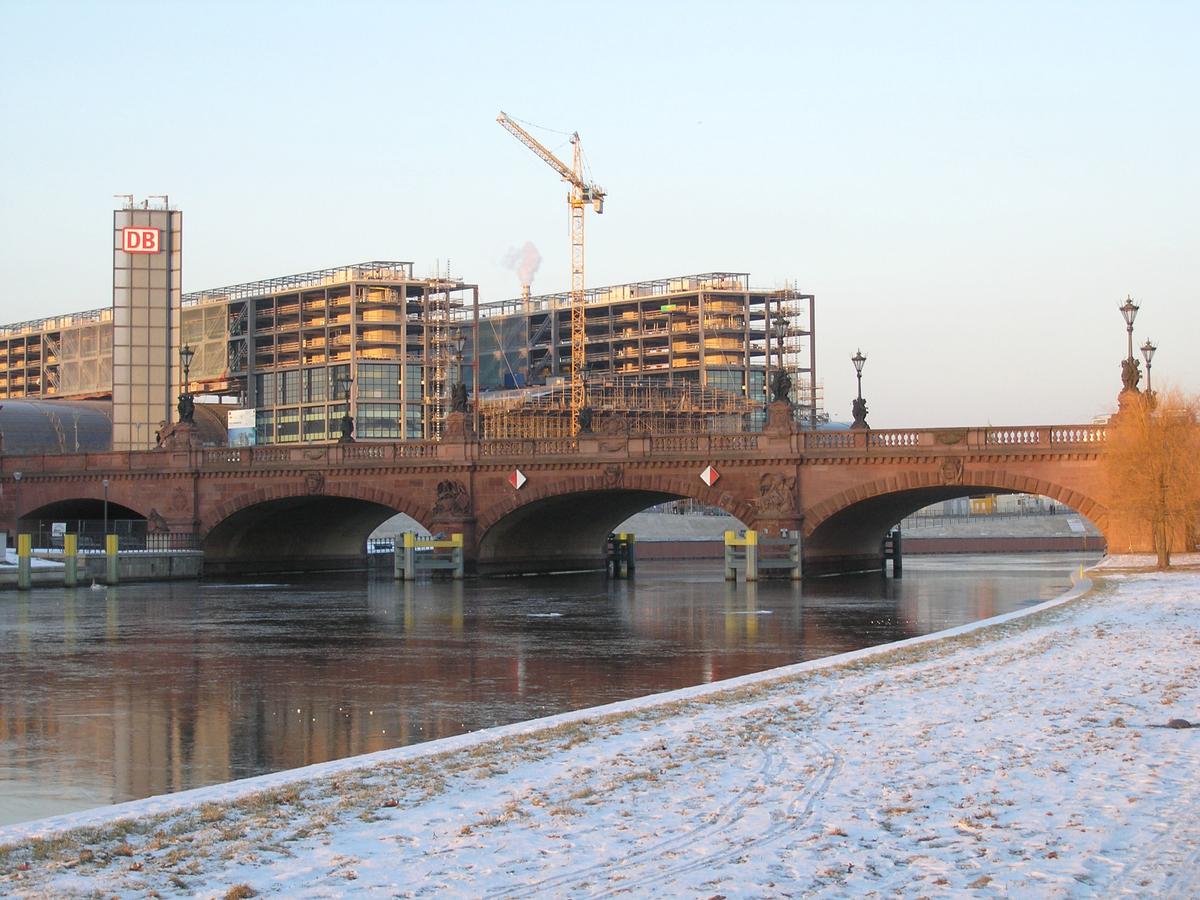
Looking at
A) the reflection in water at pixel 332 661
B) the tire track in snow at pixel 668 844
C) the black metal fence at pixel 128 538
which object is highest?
the black metal fence at pixel 128 538

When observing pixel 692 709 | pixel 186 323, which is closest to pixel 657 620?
pixel 692 709

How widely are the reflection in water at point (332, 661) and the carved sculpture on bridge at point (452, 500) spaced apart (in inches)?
560

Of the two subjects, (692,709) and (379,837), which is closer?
(379,837)

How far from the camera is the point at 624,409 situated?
150875 mm

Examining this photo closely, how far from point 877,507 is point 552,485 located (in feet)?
53.2

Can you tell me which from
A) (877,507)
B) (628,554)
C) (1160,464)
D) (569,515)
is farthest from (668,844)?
(628,554)

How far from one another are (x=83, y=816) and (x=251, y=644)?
21514 millimetres

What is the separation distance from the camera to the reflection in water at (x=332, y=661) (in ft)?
53.4

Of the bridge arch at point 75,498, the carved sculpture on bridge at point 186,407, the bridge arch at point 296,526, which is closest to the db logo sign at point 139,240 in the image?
the bridge arch at point 75,498

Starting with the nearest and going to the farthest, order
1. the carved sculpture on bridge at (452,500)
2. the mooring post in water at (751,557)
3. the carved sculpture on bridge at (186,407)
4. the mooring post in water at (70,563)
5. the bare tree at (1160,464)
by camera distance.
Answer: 1. the bare tree at (1160,464)
2. the mooring post in water at (70,563)
3. the mooring post in water at (751,557)
4. the carved sculpture on bridge at (452,500)
5. the carved sculpture on bridge at (186,407)

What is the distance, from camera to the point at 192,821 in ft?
36.1

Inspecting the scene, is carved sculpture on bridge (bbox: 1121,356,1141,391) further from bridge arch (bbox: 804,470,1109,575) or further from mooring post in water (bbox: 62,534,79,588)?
mooring post in water (bbox: 62,534,79,588)

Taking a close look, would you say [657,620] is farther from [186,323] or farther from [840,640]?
[186,323]

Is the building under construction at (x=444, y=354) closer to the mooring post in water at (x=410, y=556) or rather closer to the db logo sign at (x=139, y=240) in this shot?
the db logo sign at (x=139, y=240)
